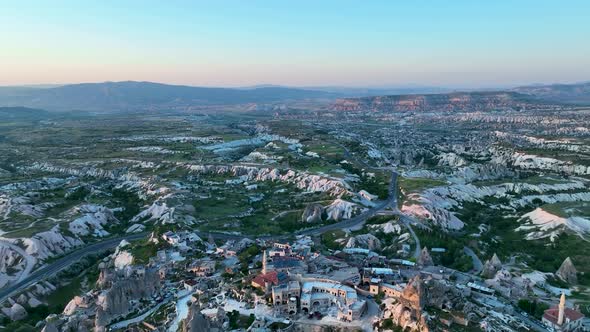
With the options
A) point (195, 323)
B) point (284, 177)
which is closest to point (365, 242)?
point (195, 323)

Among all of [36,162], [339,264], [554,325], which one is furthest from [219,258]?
[36,162]

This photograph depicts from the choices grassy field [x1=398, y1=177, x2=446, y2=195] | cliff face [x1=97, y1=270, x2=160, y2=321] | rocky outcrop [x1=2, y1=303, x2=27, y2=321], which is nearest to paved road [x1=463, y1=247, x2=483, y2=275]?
grassy field [x1=398, y1=177, x2=446, y2=195]

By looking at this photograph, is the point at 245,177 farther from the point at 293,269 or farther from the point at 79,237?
the point at 293,269

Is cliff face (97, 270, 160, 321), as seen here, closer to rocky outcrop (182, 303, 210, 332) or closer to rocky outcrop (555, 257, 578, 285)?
rocky outcrop (182, 303, 210, 332)

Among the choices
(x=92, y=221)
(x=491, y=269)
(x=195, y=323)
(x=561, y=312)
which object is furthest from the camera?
(x=92, y=221)

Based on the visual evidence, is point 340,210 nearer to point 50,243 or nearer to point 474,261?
point 474,261

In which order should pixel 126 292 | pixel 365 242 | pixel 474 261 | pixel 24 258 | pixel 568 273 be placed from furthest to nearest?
1. pixel 365 242
2. pixel 24 258
3. pixel 474 261
4. pixel 568 273
5. pixel 126 292

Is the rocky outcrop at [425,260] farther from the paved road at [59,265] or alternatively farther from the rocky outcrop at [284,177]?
the paved road at [59,265]
